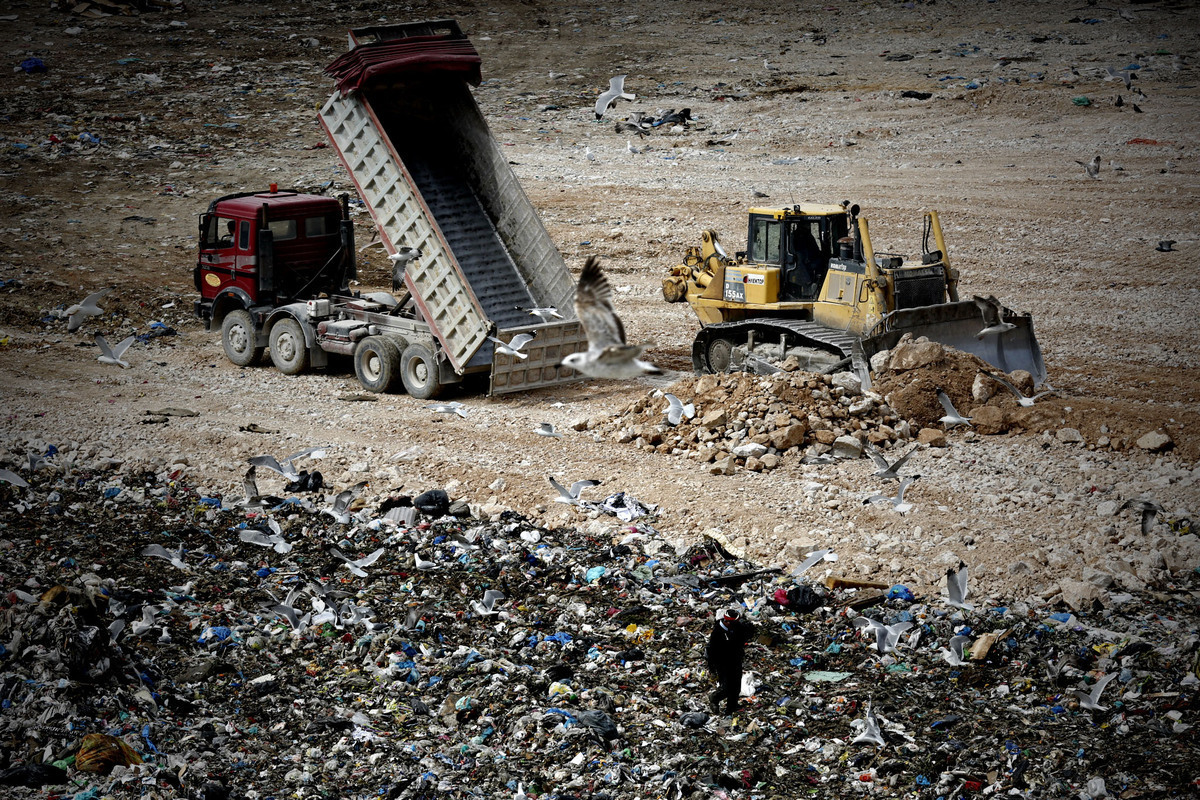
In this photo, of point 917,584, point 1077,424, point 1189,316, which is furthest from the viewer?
point 1189,316

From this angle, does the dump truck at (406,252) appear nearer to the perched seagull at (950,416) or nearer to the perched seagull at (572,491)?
the perched seagull at (572,491)

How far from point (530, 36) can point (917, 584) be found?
22.4 metres

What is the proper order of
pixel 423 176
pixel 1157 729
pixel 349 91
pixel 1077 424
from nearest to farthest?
pixel 1157 729 < pixel 1077 424 < pixel 349 91 < pixel 423 176

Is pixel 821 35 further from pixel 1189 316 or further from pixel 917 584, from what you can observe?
pixel 917 584

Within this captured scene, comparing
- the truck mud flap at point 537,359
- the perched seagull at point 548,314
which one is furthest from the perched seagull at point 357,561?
the perched seagull at point 548,314

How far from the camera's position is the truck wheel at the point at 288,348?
12594 mm

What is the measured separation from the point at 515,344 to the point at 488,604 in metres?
4.38

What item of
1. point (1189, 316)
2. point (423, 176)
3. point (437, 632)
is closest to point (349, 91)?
point (423, 176)

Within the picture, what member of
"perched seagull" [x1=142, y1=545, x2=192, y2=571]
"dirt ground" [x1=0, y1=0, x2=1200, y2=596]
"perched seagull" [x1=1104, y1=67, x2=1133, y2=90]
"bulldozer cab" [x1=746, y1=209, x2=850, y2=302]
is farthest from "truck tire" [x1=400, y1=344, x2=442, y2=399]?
"perched seagull" [x1=1104, y1=67, x2=1133, y2=90]

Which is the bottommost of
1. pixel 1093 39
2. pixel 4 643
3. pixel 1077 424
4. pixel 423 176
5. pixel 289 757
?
pixel 289 757

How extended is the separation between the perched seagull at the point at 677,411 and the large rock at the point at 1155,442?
3857mm

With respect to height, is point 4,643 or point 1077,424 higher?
point 1077,424

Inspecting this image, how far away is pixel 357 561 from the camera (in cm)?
802

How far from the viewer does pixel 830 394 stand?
10.1m
